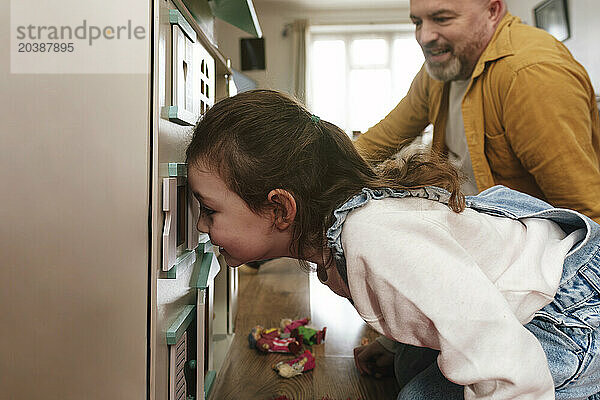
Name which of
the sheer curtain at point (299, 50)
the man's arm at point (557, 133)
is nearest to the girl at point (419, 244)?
the man's arm at point (557, 133)

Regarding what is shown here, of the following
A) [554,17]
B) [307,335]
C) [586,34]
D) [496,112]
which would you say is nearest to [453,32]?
[496,112]

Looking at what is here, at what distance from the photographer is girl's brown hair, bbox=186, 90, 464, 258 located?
84cm

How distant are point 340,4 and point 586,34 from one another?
8.66ft

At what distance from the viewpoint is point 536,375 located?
645 millimetres

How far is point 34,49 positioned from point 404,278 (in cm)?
57

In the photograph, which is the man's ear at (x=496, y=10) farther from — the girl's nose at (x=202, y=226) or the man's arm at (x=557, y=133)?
the girl's nose at (x=202, y=226)

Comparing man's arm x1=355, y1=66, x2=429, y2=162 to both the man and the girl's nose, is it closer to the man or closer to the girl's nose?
the man

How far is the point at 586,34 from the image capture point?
3324 mm

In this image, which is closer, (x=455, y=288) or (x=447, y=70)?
(x=455, y=288)

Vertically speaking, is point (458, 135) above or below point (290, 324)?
above

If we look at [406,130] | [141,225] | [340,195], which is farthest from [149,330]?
[406,130]

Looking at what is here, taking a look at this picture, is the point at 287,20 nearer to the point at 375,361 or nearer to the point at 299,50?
the point at 299,50

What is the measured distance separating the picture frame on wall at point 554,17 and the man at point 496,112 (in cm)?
233

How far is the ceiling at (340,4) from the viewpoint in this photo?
17.6 ft
